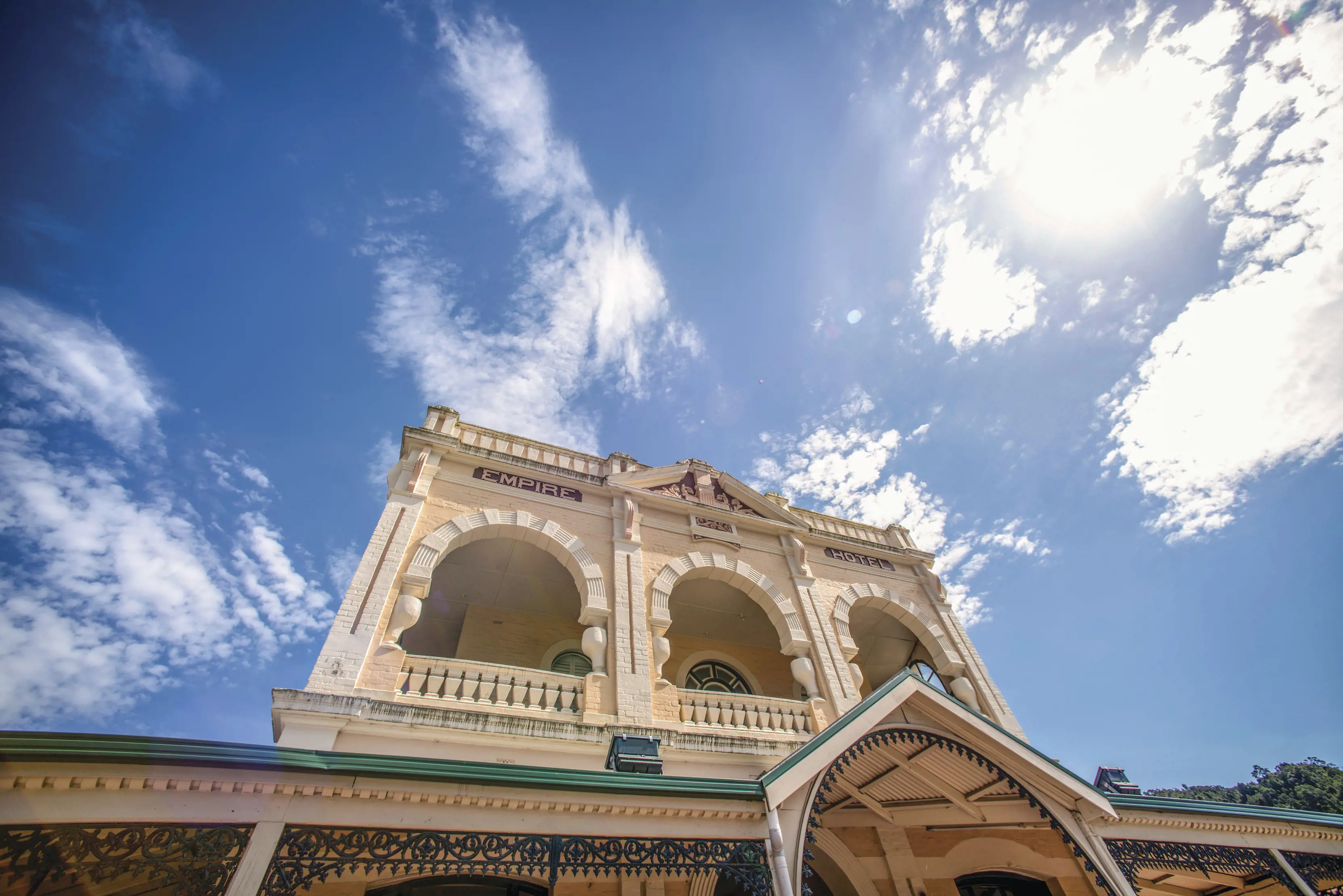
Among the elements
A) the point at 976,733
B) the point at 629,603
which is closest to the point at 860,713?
the point at 976,733

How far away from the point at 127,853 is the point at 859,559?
1249 cm

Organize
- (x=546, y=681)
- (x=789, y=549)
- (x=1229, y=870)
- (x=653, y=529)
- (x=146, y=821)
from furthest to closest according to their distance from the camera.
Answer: (x=789, y=549) → (x=653, y=529) → (x=546, y=681) → (x=1229, y=870) → (x=146, y=821)

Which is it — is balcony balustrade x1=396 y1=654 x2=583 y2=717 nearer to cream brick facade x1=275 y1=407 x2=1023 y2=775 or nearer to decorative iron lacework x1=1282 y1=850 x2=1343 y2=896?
cream brick facade x1=275 y1=407 x2=1023 y2=775

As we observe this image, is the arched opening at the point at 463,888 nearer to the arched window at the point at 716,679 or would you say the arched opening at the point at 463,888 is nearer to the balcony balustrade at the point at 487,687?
the balcony balustrade at the point at 487,687

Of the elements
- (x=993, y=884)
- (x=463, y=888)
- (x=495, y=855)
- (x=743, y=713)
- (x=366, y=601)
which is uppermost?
(x=366, y=601)

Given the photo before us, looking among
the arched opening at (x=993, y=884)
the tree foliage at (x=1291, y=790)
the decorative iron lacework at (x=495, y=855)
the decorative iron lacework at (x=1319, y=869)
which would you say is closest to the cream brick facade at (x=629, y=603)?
the arched opening at (x=993, y=884)

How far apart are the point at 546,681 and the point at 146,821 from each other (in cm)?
489

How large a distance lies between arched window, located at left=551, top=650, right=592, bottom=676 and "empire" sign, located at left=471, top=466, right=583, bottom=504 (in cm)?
354

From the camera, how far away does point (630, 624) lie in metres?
9.35

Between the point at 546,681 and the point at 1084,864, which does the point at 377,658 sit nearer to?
the point at 546,681

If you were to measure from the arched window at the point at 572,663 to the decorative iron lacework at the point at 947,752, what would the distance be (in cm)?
624

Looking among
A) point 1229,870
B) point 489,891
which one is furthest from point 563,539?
point 1229,870

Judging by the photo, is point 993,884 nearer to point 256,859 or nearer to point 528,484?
point 528,484

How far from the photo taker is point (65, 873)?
3791 mm
